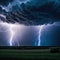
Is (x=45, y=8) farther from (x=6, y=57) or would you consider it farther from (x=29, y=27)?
(x=6, y=57)

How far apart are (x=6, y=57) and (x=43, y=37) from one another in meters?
0.77


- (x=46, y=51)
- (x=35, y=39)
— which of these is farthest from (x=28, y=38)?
(x=46, y=51)

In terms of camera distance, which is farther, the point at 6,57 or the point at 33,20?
the point at 33,20

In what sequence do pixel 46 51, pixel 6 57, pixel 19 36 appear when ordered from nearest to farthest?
1. pixel 6 57
2. pixel 46 51
3. pixel 19 36

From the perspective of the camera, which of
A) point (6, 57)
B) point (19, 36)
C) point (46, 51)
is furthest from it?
point (19, 36)

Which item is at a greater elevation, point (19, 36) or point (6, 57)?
point (19, 36)

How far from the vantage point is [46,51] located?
363cm

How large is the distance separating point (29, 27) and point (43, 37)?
0.95 ft

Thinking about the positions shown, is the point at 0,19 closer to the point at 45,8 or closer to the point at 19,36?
the point at 19,36

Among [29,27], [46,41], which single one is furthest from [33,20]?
[46,41]

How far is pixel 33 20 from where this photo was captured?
151 inches

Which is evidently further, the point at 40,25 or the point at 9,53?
the point at 40,25

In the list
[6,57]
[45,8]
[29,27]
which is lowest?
[6,57]

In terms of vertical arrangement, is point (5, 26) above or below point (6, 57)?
above
